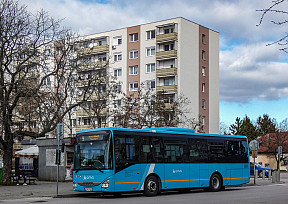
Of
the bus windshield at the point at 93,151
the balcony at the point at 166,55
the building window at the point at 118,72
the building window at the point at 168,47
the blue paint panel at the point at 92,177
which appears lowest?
the blue paint panel at the point at 92,177

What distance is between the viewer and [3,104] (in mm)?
26453

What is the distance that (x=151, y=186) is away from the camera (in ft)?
68.3

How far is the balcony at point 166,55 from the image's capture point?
2694 inches

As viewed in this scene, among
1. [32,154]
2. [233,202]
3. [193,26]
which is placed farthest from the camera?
[193,26]

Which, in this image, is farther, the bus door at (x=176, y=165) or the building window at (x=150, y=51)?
the building window at (x=150, y=51)

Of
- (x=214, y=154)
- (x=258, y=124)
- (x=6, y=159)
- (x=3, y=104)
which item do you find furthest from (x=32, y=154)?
(x=258, y=124)

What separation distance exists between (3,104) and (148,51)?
153ft

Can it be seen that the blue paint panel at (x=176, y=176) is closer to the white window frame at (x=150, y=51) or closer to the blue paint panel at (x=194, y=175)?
the blue paint panel at (x=194, y=175)

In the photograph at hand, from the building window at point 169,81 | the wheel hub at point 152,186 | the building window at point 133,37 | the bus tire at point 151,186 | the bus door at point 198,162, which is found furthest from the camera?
the building window at point 133,37

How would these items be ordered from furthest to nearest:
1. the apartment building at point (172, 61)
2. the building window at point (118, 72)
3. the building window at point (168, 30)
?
1. the building window at point (118, 72)
2. the building window at point (168, 30)
3. the apartment building at point (172, 61)

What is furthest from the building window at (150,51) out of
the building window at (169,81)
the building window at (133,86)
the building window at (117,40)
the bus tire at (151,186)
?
the bus tire at (151,186)

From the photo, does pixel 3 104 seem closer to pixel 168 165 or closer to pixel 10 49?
pixel 10 49

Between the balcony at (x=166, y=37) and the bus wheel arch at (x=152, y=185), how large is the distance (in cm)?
4888

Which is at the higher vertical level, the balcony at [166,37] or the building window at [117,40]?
the building window at [117,40]
